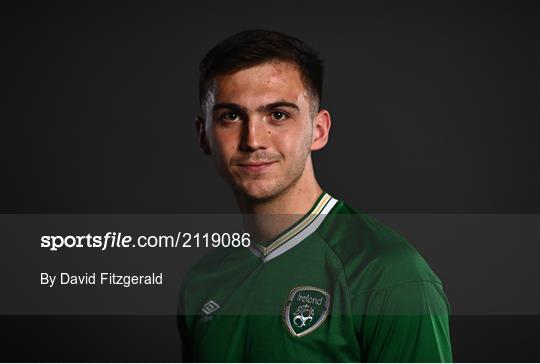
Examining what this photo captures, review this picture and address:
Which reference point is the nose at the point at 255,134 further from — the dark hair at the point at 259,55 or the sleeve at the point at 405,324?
the sleeve at the point at 405,324

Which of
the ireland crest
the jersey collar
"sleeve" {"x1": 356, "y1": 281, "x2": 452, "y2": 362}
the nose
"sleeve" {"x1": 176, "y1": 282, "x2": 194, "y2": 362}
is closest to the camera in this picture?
"sleeve" {"x1": 356, "y1": 281, "x2": 452, "y2": 362}

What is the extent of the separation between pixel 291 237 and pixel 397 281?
58 cm

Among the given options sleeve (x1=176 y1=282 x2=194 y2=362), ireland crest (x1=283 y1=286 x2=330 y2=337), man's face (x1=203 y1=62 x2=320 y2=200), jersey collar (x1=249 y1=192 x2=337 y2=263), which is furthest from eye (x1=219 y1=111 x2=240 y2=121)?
sleeve (x1=176 y1=282 x2=194 y2=362)

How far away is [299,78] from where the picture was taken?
292cm

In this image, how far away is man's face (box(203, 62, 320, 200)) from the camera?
110 inches

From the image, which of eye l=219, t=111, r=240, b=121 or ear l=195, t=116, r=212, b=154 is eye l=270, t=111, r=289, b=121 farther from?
ear l=195, t=116, r=212, b=154

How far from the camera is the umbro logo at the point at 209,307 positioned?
3.07 m

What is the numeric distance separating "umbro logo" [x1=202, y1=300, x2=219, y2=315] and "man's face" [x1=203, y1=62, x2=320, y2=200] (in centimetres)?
54

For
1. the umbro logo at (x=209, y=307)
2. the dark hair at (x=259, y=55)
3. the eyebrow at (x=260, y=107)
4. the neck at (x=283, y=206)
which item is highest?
the dark hair at (x=259, y=55)

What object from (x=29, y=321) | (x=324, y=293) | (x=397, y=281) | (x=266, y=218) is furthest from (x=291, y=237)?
(x=29, y=321)

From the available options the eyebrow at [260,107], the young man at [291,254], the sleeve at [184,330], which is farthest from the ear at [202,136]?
the sleeve at [184,330]

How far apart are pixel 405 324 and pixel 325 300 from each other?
0.33 meters

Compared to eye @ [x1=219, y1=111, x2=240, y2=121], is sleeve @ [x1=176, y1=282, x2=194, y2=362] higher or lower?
lower

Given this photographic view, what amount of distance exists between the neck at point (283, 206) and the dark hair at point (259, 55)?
1.22ft
